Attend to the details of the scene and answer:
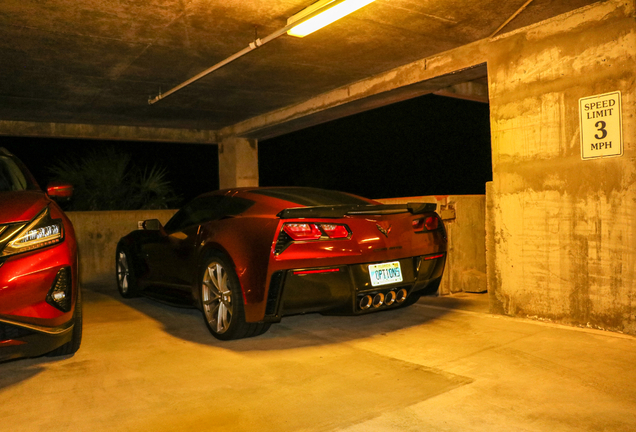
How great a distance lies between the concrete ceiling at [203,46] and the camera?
17.7 feet

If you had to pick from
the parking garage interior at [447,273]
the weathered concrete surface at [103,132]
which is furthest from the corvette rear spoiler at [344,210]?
the weathered concrete surface at [103,132]

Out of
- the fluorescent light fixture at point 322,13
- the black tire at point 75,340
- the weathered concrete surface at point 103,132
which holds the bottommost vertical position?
the black tire at point 75,340

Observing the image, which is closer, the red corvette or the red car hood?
the red car hood

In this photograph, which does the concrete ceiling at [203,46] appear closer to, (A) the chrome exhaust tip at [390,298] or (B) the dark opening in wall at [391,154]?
(A) the chrome exhaust tip at [390,298]

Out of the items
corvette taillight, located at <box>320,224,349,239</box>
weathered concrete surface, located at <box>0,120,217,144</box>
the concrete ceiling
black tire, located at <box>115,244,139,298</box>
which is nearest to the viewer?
corvette taillight, located at <box>320,224,349,239</box>

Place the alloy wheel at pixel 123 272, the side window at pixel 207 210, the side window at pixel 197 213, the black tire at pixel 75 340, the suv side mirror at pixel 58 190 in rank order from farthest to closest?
the alloy wheel at pixel 123 272, the side window at pixel 197 213, the side window at pixel 207 210, the suv side mirror at pixel 58 190, the black tire at pixel 75 340

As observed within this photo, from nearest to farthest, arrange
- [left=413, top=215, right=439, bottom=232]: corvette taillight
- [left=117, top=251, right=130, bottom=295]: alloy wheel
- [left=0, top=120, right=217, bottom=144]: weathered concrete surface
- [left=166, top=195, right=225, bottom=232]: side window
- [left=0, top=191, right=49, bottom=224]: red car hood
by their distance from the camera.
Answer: [left=0, top=191, right=49, bottom=224]: red car hood, [left=413, top=215, right=439, bottom=232]: corvette taillight, [left=166, top=195, right=225, bottom=232]: side window, [left=117, top=251, right=130, bottom=295]: alloy wheel, [left=0, top=120, right=217, bottom=144]: weathered concrete surface

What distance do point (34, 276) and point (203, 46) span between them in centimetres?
401

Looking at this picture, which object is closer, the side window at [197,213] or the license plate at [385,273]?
the license plate at [385,273]

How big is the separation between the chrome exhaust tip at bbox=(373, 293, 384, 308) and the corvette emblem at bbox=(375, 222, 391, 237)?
51cm

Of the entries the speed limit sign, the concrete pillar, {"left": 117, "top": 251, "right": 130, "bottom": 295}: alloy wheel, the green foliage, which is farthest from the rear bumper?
the green foliage

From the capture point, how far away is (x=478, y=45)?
6449 millimetres

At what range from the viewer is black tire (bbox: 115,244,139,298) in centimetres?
697

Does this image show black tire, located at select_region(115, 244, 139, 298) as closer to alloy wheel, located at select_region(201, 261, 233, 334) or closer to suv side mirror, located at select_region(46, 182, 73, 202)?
alloy wheel, located at select_region(201, 261, 233, 334)
